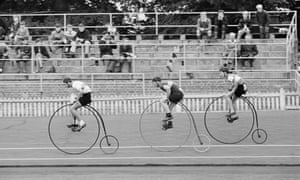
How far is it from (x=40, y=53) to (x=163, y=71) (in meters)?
5.44

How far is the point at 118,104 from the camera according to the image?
24.9 meters

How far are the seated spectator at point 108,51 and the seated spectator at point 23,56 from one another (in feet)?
10.2

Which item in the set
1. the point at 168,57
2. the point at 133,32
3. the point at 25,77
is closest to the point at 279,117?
the point at 168,57

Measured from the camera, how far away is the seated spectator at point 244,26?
29547 mm

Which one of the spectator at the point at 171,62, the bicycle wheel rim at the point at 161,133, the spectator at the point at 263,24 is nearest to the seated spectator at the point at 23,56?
the spectator at the point at 171,62

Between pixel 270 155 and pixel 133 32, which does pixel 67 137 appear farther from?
pixel 133 32

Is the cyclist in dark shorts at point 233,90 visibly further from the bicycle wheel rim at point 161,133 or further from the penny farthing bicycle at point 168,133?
the bicycle wheel rim at point 161,133

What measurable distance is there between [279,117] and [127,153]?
9.13 m

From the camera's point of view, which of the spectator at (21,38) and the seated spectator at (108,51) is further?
the spectator at (21,38)

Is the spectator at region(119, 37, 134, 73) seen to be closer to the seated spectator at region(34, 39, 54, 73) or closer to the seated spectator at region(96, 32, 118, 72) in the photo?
the seated spectator at region(96, 32, 118, 72)

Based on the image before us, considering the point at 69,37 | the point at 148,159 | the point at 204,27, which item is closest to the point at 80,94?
the point at 148,159

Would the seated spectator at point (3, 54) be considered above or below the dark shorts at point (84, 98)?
above

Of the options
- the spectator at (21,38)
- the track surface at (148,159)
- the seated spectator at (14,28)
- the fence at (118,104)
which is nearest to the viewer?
the track surface at (148,159)

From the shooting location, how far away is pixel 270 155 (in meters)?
14.1
